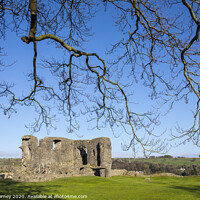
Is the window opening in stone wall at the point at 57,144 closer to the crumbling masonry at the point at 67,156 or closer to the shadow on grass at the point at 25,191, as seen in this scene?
the crumbling masonry at the point at 67,156

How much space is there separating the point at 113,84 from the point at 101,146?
25.8m

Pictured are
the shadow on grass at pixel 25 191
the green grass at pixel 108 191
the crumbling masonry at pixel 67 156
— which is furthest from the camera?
the crumbling masonry at pixel 67 156

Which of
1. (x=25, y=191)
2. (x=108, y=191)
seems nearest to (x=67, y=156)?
(x=108, y=191)

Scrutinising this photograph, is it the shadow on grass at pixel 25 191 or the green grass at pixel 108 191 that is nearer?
the shadow on grass at pixel 25 191

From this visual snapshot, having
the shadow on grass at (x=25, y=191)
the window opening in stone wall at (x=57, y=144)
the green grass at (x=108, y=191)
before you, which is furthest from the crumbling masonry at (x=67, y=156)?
the shadow on grass at (x=25, y=191)

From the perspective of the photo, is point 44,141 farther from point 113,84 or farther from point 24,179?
point 113,84

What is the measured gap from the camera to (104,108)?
755 cm

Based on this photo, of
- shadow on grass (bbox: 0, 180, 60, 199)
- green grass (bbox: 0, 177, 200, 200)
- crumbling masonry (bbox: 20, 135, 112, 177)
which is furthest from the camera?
crumbling masonry (bbox: 20, 135, 112, 177)

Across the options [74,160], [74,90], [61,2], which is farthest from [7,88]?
[74,160]

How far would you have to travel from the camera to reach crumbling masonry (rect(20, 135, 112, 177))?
1167 inches

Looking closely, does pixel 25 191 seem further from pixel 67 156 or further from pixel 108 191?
pixel 67 156

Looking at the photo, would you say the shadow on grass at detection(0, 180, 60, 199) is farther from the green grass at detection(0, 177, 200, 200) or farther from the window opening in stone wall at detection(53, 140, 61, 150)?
the window opening in stone wall at detection(53, 140, 61, 150)

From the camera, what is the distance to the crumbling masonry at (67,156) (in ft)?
97.3

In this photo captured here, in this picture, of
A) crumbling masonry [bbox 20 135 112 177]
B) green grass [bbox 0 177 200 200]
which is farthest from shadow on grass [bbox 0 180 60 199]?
crumbling masonry [bbox 20 135 112 177]
